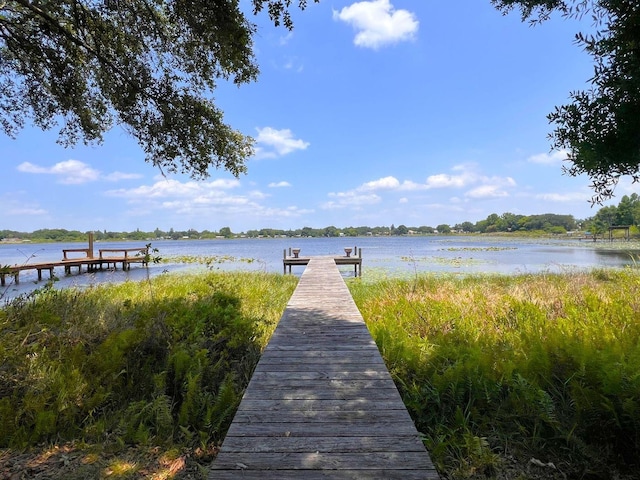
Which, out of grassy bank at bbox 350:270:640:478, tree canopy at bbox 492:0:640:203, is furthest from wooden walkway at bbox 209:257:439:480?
tree canopy at bbox 492:0:640:203

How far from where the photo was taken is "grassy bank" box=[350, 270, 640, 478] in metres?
2.83

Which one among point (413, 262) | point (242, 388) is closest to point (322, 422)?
point (242, 388)

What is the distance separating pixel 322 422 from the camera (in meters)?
2.56

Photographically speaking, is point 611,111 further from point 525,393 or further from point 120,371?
point 120,371

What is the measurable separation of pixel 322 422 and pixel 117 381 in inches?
123

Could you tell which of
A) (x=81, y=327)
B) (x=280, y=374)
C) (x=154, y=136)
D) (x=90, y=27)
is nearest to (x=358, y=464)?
(x=280, y=374)

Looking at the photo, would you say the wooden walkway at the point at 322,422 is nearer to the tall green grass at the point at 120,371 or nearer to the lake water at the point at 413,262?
the tall green grass at the point at 120,371

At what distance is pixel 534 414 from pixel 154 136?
865cm

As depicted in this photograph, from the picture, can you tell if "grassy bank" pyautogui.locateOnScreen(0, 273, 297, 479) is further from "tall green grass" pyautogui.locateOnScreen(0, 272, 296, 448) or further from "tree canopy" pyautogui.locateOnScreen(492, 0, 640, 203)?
"tree canopy" pyautogui.locateOnScreen(492, 0, 640, 203)

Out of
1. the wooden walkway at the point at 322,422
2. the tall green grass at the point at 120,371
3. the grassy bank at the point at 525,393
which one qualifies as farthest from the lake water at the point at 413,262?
the grassy bank at the point at 525,393

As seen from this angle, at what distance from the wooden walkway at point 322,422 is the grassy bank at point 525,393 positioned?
55cm

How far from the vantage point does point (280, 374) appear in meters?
3.54

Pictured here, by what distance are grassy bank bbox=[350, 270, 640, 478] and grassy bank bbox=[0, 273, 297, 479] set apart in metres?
2.25

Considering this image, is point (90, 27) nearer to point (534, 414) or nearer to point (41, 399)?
point (41, 399)
